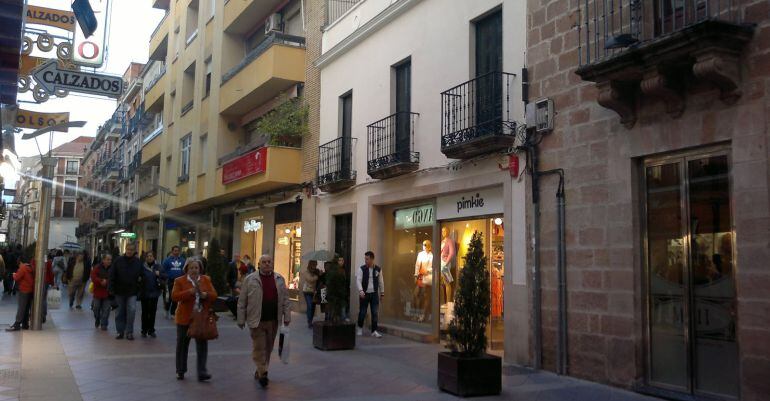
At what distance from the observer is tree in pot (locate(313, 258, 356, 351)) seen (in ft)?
Answer: 38.2

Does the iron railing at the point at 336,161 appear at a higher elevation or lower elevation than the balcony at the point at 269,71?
lower

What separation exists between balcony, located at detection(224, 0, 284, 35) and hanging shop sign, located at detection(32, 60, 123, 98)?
12127mm

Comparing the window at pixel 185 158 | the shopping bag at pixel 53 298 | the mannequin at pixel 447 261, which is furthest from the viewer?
the window at pixel 185 158

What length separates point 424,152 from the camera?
13.4 meters

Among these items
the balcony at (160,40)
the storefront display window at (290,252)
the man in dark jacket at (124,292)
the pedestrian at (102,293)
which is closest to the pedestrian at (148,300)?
the man in dark jacket at (124,292)

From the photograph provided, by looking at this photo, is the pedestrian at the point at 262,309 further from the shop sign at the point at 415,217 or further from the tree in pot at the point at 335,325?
the shop sign at the point at 415,217

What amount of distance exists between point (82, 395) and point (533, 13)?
8112mm

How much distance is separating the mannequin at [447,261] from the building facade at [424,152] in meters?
0.02

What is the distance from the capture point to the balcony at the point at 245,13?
22203 millimetres

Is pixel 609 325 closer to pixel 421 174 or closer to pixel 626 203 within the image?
pixel 626 203

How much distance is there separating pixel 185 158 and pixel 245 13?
26.9 ft

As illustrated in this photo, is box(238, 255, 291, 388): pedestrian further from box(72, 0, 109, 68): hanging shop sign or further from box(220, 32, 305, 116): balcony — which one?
box(220, 32, 305, 116): balcony

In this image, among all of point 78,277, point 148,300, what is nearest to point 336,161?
point 148,300

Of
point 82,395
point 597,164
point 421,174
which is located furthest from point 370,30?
point 82,395
